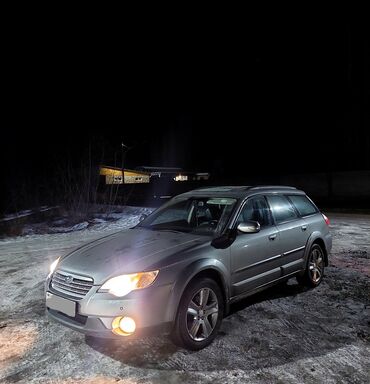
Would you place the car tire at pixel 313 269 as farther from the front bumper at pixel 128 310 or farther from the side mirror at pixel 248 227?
the front bumper at pixel 128 310

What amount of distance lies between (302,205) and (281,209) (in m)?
0.78

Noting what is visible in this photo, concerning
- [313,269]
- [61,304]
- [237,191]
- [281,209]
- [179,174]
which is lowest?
[313,269]

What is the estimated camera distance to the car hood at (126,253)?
336 cm

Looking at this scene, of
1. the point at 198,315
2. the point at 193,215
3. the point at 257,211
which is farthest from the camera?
the point at 193,215

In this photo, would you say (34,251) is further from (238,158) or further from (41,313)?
(238,158)

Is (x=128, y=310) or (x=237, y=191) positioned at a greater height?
(x=237, y=191)

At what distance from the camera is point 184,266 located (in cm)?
Result: 345

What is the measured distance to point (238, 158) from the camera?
45688 millimetres

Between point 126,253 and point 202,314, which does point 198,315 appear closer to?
point 202,314

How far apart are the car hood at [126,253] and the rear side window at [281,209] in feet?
4.61

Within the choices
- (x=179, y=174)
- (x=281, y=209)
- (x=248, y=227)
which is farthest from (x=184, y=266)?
(x=179, y=174)

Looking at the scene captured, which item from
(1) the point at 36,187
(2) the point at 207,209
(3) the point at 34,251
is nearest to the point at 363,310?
(2) the point at 207,209

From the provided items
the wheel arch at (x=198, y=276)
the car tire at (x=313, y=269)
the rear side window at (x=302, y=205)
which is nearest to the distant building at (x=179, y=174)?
the rear side window at (x=302, y=205)

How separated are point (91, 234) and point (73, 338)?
885 cm
